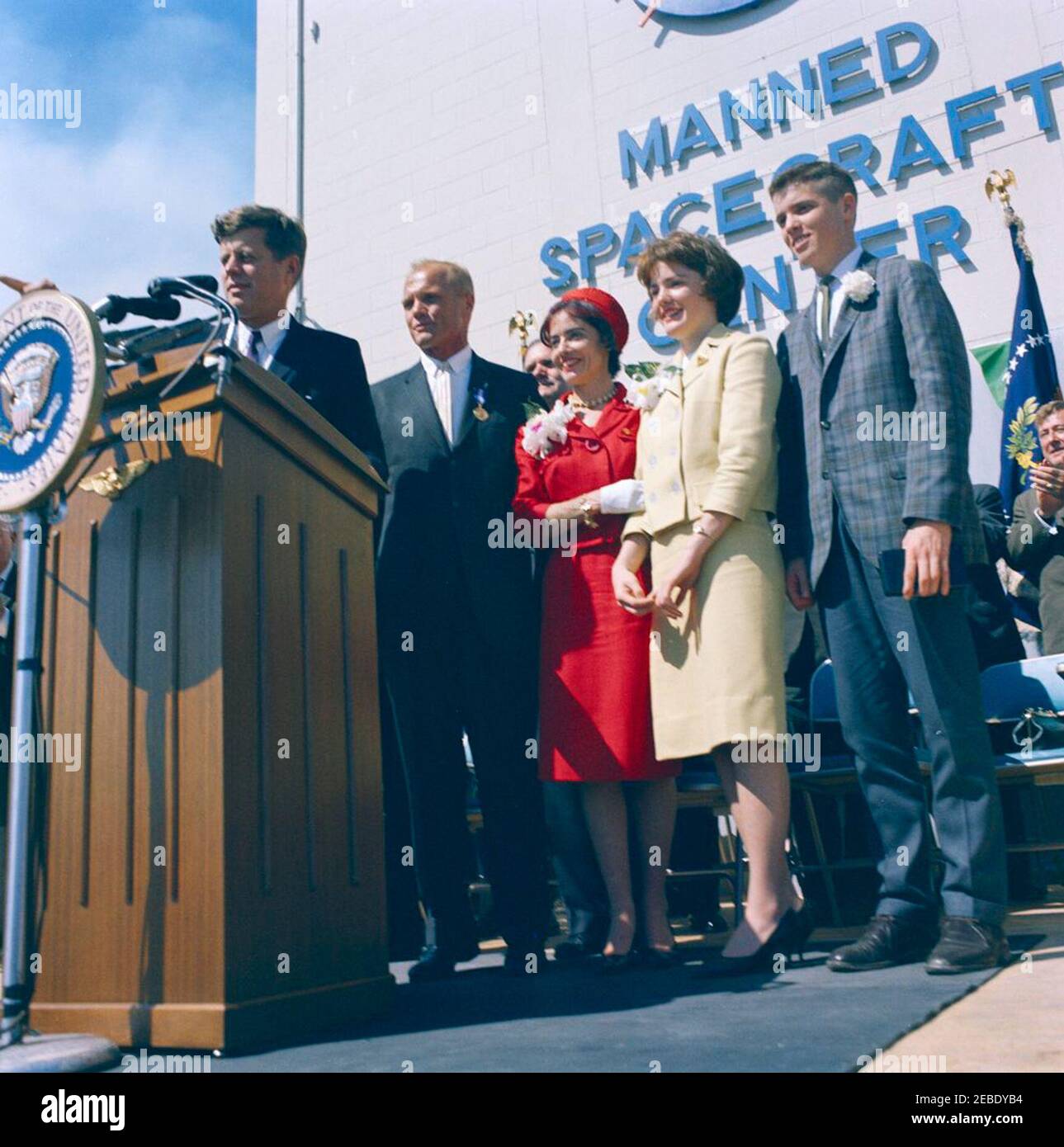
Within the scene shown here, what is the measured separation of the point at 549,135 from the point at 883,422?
5.56 metres

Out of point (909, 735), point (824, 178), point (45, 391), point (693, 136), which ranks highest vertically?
point (693, 136)

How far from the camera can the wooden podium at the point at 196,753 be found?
1.55 metres

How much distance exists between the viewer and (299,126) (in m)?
8.64

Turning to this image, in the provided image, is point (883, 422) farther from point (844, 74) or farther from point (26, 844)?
point (844, 74)

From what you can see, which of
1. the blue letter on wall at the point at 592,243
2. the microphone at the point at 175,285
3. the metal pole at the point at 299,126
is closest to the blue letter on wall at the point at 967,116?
the blue letter on wall at the point at 592,243

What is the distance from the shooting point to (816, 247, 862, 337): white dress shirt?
2.48 meters

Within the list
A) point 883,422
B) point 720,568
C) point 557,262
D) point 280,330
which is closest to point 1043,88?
point 557,262

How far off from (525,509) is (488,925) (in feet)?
4.66

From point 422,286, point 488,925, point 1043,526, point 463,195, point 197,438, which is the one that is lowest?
point 488,925

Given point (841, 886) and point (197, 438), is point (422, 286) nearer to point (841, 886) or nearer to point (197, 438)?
point (197, 438)
